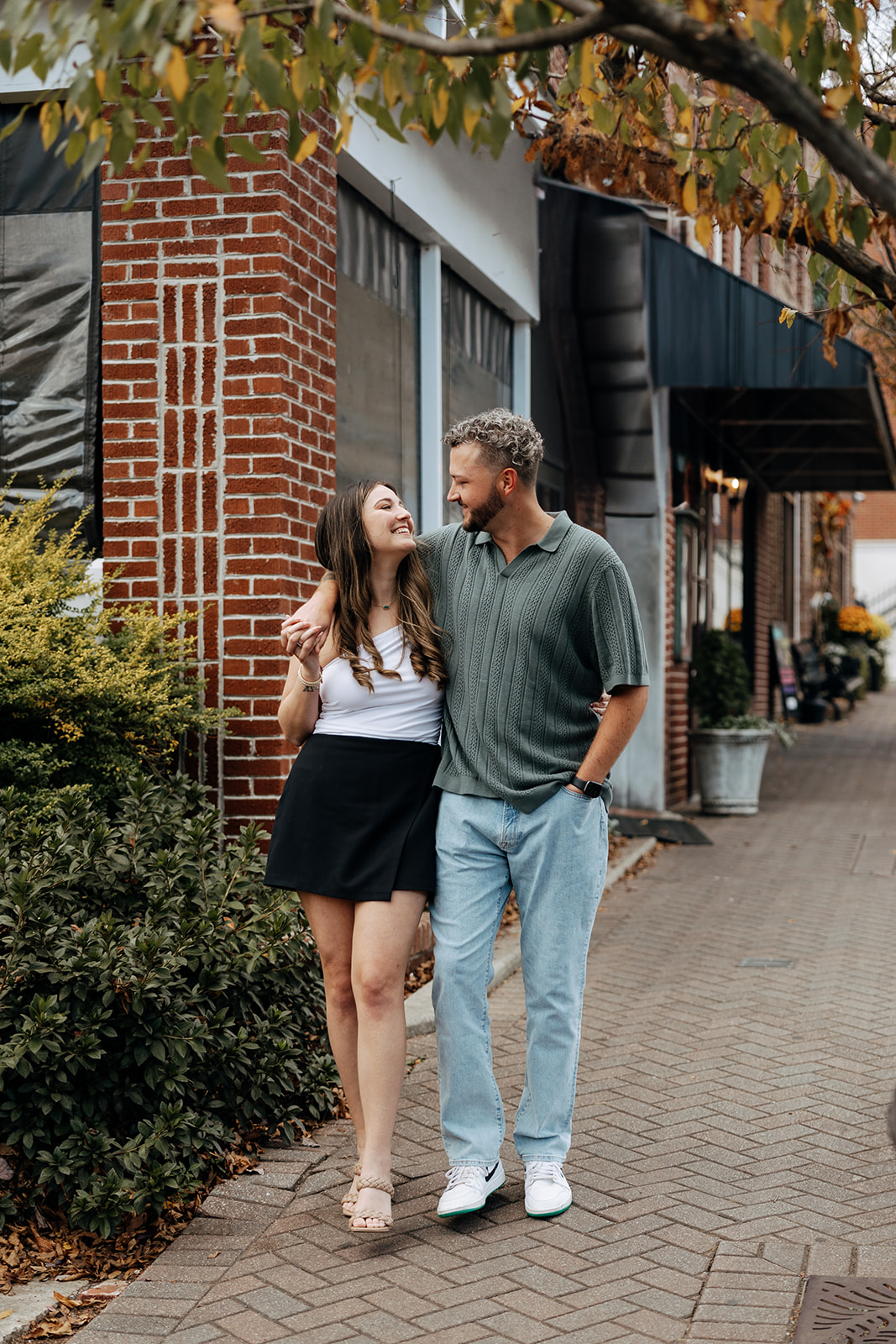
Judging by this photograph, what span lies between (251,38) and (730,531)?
14.2 metres

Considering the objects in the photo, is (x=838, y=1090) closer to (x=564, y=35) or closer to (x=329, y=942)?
(x=329, y=942)

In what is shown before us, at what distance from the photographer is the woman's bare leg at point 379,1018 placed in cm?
351

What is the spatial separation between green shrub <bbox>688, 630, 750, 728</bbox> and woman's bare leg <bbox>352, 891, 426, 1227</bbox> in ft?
26.9

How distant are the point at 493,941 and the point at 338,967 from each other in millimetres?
403

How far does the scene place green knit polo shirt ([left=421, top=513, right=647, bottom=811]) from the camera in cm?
359

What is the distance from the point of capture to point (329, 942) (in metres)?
3.60

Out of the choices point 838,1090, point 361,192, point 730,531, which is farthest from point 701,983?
point 730,531

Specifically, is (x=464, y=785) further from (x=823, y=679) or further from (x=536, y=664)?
(x=823, y=679)

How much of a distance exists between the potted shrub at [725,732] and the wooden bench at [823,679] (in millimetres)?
8974

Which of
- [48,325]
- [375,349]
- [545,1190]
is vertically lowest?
[545,1190]

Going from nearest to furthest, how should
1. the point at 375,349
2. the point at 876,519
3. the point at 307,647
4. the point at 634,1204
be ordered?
the point at 307,647 < the point at 634,1204 < the point at 375,349 < the point at 876,519

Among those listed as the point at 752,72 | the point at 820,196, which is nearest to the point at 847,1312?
the point at 820,196

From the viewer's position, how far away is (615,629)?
358 cm

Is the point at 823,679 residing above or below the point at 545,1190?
above
